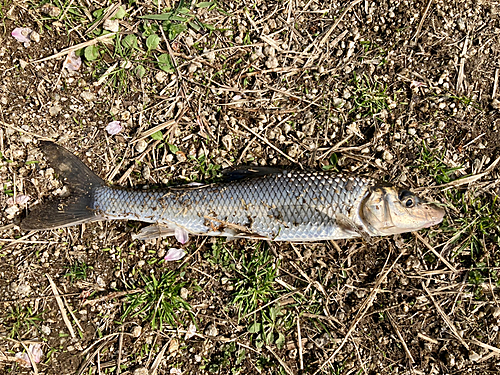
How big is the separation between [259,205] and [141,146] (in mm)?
1517

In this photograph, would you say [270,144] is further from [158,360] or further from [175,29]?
[158,360]

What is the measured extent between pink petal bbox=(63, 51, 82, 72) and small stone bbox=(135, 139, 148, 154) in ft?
3.67

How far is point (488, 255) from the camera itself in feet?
11.9

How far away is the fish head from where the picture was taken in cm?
336

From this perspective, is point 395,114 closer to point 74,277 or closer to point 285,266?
point 285,266

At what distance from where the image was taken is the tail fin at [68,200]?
3572 millimetres

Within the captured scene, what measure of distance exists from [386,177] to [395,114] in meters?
0.73

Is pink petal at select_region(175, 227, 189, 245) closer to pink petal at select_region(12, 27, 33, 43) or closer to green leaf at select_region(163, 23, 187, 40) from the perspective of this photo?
green leaf at select_region(163, 23, 187, 40)

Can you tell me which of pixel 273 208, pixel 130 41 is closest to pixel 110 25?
pixel 130 41

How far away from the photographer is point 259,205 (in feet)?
11.0

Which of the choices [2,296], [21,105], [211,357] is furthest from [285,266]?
[21,105]

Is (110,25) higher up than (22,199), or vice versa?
(110,25)

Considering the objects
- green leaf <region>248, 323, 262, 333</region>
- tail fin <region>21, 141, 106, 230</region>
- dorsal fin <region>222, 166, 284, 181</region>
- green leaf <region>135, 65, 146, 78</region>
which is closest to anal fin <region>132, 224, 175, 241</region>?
tail fin <region>21, 141, 106, 230</region>

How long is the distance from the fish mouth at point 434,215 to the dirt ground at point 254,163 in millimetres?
292
